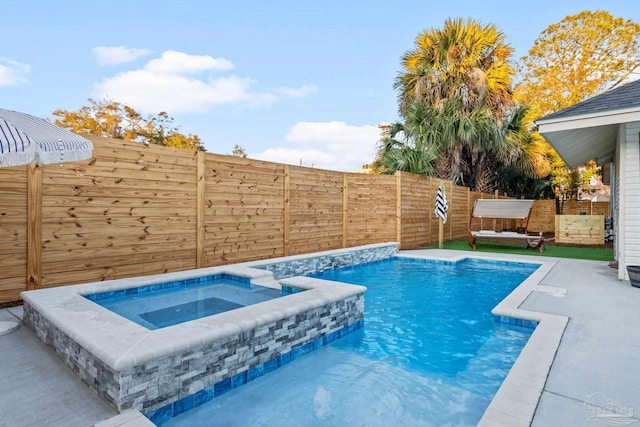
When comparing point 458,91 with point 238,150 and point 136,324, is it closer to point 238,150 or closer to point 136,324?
point 136,324

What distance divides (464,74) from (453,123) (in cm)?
233

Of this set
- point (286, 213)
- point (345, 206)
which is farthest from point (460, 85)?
point (286, 213)

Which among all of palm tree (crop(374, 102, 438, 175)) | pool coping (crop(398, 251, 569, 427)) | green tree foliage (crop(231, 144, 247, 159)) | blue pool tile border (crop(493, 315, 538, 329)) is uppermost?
green tree foliage (crop(231, 144, 247, 159))

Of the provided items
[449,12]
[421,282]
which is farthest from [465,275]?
[449,12]

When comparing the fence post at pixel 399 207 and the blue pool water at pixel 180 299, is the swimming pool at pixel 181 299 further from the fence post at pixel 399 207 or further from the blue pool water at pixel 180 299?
the fence post at pixel 399 207

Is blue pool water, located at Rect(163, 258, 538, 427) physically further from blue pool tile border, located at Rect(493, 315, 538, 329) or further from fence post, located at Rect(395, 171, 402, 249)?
fence post, located at Rect(395, 171, 402, 249)

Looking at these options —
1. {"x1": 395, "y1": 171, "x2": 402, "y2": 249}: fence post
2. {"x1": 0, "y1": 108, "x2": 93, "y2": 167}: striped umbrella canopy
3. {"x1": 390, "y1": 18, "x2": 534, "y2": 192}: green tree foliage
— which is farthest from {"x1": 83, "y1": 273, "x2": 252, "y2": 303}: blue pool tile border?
{"x1": 390, "y1": 18, "x2": 534, "y2": 192}: green tree foliage

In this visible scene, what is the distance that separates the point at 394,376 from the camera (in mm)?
3312

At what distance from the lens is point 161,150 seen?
5809mm

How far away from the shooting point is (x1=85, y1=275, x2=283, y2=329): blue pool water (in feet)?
13.2

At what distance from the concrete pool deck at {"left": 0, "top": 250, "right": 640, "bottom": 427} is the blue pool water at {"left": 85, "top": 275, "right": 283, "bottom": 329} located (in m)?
0.84

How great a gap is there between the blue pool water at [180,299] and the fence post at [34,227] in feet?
2.95

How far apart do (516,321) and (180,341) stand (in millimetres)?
3718

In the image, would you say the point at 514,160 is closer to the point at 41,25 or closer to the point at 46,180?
the point at 46,180
